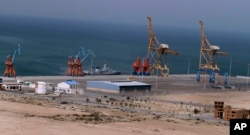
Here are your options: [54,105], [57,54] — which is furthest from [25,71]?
[54,105]

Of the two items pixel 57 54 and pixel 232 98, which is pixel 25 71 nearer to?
pixel 57 54

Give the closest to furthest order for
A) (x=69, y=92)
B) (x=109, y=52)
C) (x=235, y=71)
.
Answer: (x=69, y=92)
(x=235, y=71)
(x=109, y=52)

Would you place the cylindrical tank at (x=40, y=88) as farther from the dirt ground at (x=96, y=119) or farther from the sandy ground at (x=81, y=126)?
the sandy ground at (x=81, y=126)

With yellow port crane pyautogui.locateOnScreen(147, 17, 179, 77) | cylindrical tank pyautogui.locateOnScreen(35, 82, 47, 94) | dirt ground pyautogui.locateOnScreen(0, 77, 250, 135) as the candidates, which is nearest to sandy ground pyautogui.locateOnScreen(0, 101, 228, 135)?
dirt ground pyautogui.locateOnScreen(0, 77, 250, 135)

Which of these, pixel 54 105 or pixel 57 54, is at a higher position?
pixel 57 54

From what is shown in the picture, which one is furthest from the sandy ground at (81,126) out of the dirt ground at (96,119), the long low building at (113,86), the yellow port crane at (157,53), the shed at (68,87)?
the yellow port crane at (157,53)

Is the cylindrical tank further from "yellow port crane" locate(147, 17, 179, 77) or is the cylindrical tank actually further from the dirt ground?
"yellow port crane" locate(147, 17, 179, 77)

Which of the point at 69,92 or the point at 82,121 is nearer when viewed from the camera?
the point at 82,121

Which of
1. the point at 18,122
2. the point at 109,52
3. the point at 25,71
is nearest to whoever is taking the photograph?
the point at 18,122
